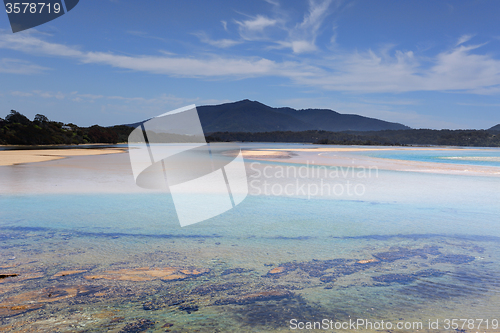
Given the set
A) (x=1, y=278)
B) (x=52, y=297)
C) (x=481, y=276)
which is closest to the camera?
(x=52, y=297)

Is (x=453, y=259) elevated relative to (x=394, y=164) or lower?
lower

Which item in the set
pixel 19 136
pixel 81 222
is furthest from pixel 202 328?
pixel 19 136

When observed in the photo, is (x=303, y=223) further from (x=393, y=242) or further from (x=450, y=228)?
(x=450, y=228)

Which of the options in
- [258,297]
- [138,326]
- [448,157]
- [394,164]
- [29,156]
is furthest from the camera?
[448,157]

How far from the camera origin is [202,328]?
2566 mm

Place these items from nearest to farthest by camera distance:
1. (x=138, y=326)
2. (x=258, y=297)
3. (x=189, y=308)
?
1. (x=138, y=326)
2. (x=189, y=308)
3. (x=258, y=297)

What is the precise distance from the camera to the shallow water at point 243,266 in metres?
2.77

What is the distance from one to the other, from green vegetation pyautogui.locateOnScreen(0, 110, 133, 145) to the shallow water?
60.4 meters

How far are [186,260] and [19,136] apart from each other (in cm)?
6548

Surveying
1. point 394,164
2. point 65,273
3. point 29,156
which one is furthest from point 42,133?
point 65,273

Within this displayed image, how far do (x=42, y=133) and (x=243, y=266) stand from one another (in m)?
67.2

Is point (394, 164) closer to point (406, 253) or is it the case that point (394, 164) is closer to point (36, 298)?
point (406, 253)

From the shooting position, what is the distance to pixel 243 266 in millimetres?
3869

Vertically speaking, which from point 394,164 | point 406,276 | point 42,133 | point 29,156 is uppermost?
point 42,133
